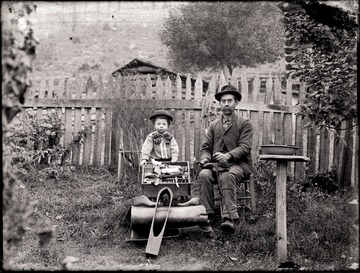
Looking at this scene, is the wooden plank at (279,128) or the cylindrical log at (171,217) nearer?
→ the cylindrical log at (171,217)

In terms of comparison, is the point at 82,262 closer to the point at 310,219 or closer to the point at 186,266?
the point at 186,266

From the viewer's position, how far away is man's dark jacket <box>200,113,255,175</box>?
20.0ft

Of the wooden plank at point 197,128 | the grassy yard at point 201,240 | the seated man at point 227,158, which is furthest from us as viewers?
the wooden plank at point 197,128

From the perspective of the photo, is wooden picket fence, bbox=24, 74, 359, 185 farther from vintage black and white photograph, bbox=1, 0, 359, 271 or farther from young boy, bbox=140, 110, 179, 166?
young boy, bbox=140, 110, 179, 166

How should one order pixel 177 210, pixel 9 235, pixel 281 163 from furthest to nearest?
pixel 177 210 < pixel 281 163 < pixel 9 235

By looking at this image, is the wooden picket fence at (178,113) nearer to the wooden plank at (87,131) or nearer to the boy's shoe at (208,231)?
the wooden plank at (87,131)

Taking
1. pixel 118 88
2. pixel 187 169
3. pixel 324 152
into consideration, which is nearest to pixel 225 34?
pixel 118 88

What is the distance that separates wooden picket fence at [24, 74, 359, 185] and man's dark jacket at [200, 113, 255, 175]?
1.62 m

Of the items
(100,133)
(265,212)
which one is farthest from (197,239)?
(100,133)

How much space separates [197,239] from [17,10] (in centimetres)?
355

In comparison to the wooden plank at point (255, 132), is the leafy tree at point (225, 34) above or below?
above

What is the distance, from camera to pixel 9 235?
9.21ft

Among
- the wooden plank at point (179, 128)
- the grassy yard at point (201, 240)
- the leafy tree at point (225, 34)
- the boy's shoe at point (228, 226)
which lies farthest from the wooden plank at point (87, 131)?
the leafy tree at point (225, 34)

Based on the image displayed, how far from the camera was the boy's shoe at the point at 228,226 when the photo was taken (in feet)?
17.6
